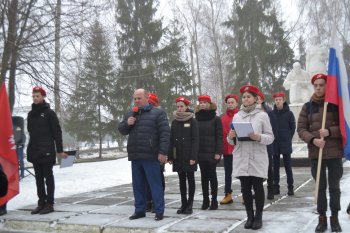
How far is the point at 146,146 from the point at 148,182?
0.57m

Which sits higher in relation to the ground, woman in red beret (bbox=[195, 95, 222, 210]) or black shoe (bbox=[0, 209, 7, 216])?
woman in red beret (bbox=[195, 95, 222, 210])

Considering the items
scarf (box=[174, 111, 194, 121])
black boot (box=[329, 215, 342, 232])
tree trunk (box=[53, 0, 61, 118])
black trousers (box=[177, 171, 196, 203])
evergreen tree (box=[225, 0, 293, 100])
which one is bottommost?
black boot (box=[329, 215, 342, 232])

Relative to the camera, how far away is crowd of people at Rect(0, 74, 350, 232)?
5215 mm

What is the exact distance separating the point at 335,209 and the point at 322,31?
29600 millimetres

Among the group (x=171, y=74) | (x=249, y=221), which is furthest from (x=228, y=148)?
(x=171, y=74)

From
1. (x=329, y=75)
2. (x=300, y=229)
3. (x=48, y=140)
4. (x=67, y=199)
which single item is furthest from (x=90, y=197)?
(x=329, y=75)

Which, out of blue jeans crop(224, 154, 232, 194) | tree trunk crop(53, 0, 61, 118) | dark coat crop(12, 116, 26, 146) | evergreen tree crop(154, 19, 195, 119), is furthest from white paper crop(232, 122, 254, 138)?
evergreen tree crop(154, 19, 195, 119)

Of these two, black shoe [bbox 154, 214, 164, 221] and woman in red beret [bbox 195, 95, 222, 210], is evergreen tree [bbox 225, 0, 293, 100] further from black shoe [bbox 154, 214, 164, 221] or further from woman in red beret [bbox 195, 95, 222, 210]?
black shoe [bbox 154, 214, 164, 221]

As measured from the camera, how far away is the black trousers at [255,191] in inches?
215

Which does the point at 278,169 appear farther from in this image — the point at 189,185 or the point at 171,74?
the point at 171,74

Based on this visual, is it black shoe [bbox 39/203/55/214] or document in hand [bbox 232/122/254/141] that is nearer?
document in hand [bbox 232/122/254/141]

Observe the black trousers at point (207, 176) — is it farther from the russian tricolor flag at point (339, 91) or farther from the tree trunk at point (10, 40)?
the tree trunk at point (10, 40)

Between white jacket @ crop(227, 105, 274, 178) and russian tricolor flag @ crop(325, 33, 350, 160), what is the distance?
847mm

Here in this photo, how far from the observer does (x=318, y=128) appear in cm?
519
